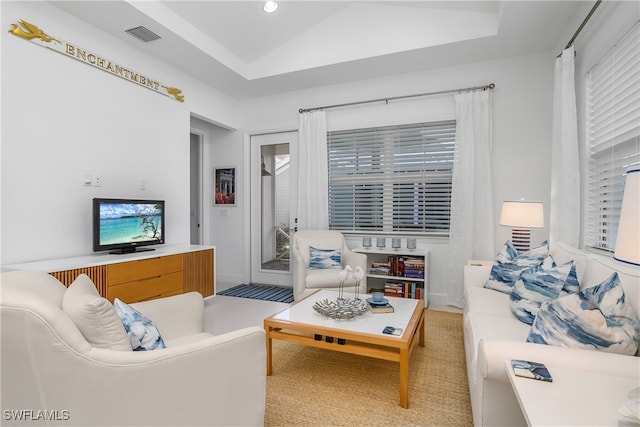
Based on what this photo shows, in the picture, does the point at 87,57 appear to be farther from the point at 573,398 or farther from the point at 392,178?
the point at 573,398

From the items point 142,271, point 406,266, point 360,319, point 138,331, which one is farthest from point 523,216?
point 142,271

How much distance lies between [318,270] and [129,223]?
1.98m

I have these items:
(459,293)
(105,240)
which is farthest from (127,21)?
(459,293)

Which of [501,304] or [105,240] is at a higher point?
[105,240]

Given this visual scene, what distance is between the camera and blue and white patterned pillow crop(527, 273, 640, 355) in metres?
1.25

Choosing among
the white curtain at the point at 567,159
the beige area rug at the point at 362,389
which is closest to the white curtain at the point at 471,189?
the white curtain at the point at 567,159

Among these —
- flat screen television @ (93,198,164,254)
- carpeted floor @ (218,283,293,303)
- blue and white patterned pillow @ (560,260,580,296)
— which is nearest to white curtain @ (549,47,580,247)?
blue and white patterned pillow @ (560,260,580,296)

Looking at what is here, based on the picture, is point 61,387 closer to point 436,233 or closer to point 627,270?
point 627,270

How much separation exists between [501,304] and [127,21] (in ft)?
12.7

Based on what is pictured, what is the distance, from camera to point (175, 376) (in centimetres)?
116

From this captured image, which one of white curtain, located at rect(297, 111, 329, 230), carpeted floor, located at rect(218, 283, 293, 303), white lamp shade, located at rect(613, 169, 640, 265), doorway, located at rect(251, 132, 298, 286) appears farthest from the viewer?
doorway, located at rect(251, 132, 298, 286)

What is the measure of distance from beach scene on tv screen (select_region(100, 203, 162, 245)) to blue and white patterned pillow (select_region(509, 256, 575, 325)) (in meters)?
3.32

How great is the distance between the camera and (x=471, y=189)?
3668mm

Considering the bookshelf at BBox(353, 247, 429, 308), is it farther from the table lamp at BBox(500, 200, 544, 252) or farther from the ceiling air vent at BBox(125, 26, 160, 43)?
the ceiling air vent at BBox(125, 26, 160, 43)
